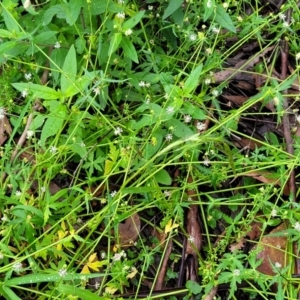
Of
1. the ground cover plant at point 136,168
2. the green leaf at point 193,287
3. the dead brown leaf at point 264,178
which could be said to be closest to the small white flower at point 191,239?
the ground cover plant at point 136,168

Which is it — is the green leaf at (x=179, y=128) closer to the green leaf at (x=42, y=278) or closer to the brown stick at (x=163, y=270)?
the brown stick at (x=163, y=270)

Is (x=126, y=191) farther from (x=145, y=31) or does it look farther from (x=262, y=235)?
(x=145, y=31)

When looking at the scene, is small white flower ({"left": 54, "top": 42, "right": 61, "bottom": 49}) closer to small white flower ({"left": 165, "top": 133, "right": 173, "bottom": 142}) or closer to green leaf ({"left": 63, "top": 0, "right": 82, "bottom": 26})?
green leaf ({"left": 63, "top": 0, "right": 82, "bottom": 26})

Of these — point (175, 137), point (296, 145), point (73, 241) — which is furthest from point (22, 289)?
point (296, 145)

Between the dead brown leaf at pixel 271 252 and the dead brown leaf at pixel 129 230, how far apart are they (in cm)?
45

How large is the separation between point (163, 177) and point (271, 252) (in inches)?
19.2

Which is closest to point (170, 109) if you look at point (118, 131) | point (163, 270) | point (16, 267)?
point (118, 131)

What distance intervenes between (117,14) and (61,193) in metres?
0.68

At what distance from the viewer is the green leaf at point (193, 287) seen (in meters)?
1.82

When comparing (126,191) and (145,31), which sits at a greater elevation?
(145,31)

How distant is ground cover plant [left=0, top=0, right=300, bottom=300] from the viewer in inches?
69.8

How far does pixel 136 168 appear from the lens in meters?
1.82

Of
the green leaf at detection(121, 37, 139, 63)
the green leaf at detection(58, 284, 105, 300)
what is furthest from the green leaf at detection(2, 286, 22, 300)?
the green leaf at detection(121, 37, 139, 63)

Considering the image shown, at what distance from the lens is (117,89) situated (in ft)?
6.72
